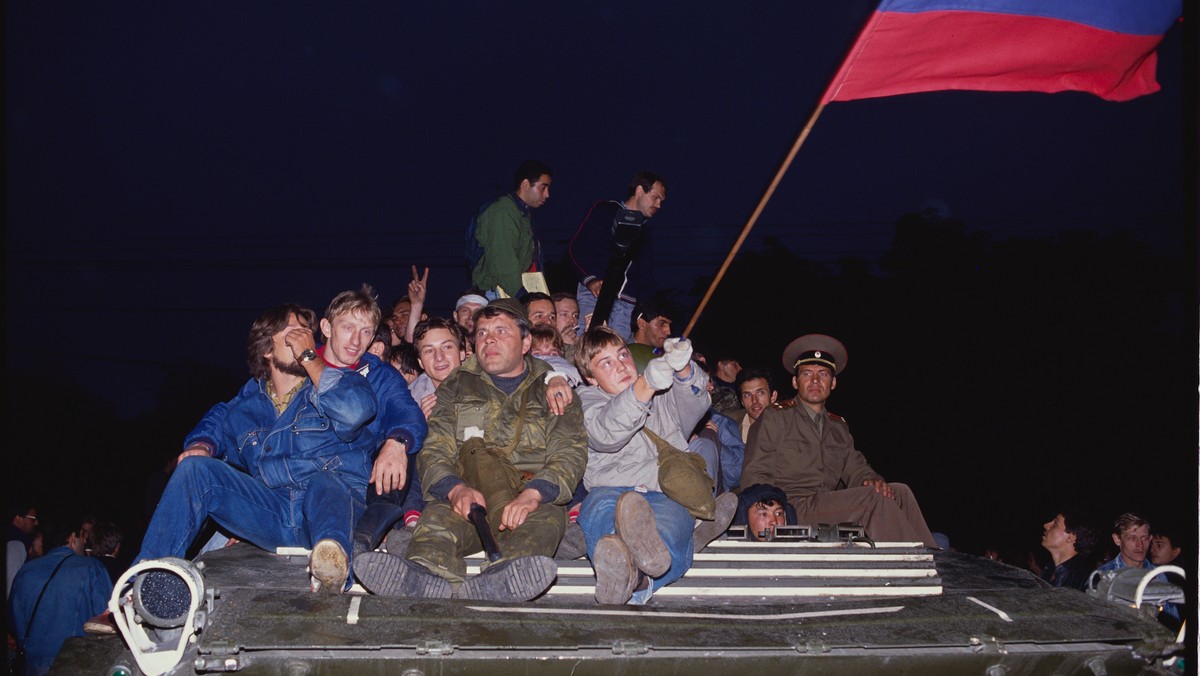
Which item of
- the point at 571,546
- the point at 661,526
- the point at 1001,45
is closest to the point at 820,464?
the point at 571,546

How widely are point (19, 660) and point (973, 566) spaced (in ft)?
20.9

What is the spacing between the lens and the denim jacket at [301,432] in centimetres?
543

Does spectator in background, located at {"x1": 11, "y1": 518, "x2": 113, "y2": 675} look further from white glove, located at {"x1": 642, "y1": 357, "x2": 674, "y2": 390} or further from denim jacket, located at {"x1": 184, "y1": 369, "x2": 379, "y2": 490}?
white glove, located at {"x1": 642, "y1": 357, "x2": 674, "y2": 390}

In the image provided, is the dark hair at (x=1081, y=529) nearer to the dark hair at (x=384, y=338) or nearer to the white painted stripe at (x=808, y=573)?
the white painted stripe at (x=808, y=573)

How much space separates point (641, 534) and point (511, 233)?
207 inches

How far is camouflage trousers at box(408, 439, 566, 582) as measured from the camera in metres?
5.03

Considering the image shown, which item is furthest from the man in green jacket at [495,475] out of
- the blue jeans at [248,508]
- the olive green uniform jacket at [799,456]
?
the olive green uniform jacket at [799,456]

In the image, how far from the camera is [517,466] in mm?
5980

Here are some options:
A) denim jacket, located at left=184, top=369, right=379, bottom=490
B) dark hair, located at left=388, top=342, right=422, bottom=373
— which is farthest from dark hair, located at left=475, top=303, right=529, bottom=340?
dark hair, located at left=388, top=342, right=422, bottom=373

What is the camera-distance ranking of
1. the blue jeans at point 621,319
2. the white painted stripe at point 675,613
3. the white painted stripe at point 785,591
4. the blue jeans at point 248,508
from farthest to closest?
the blue jeans at point 621,319 < the white painted stripe at point 785,591 < the blue jeans at point 248,508 < the white painted stripe at point 675,613

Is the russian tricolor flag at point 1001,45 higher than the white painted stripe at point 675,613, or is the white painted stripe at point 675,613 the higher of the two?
the russian tricolor flag at point 1001,45

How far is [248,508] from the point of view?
5.46m

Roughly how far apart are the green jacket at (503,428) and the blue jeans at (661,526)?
171 mm

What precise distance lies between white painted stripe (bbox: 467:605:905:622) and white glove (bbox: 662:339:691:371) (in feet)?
4.76
